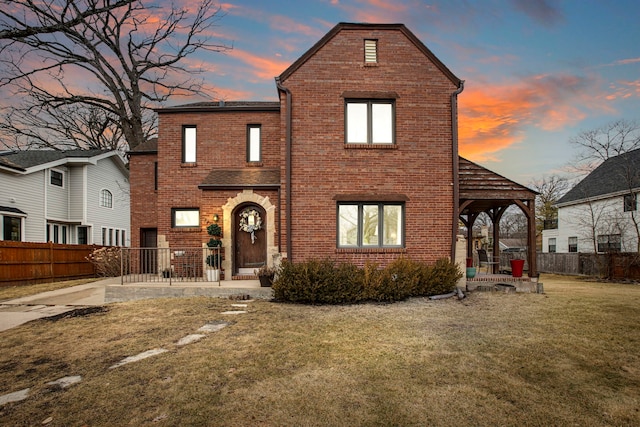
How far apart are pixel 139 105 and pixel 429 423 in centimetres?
2650

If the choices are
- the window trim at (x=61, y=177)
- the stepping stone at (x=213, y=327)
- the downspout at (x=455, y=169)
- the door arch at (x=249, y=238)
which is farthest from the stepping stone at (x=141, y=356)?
the window trim at (x=61, y=177)

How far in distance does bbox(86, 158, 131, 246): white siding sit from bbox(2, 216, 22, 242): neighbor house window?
357 centimetres

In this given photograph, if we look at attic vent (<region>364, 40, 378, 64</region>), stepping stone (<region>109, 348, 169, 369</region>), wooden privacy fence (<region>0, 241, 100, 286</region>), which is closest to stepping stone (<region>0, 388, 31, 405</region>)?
stepping stone (<region>109, 348, 169, 369</region>)

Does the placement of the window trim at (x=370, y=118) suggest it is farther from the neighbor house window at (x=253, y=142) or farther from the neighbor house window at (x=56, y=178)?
the neighbor house window at (x=56, y=178)

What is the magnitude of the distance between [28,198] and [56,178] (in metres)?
2.34

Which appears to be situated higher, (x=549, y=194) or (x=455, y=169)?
(x=549, y=194)

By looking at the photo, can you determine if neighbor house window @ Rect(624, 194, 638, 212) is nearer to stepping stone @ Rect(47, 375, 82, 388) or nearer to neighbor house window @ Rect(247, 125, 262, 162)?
neighbor house window @ Rect(247, 125, 262, 162)

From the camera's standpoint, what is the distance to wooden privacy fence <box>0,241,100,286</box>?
48.2 feet

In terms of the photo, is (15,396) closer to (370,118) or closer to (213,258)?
(213,258)

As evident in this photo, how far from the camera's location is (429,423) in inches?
147

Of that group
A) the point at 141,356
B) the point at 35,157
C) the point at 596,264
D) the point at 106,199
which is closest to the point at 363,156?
the point at 141,356

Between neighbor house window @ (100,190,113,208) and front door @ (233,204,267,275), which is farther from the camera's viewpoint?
neighbor house window @ (100,190,113,208)

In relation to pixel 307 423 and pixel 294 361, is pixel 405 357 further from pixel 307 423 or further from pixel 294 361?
pixel 307 423

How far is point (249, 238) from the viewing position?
13.0m
